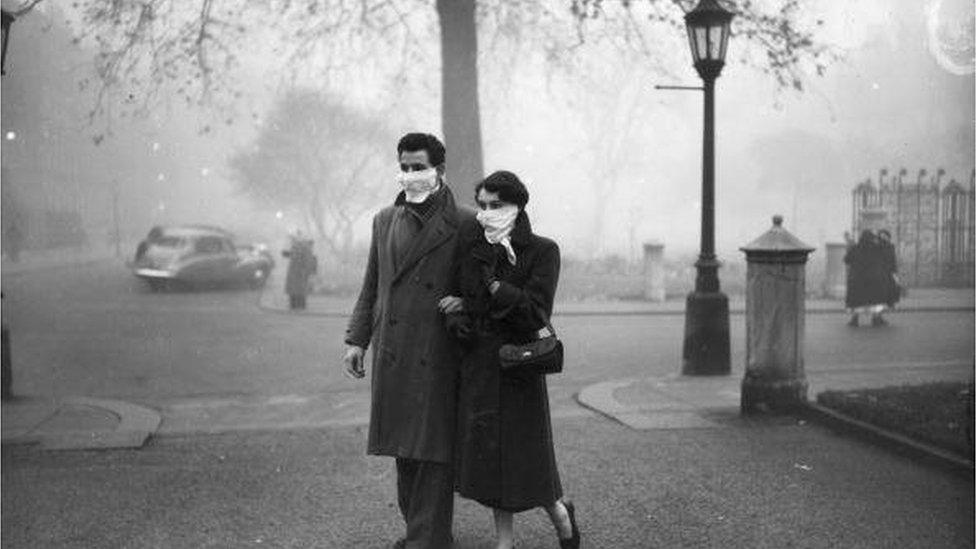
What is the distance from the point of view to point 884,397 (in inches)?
300

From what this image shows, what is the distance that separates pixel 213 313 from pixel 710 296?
11.9 metres

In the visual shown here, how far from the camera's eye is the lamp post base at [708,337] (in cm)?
1004

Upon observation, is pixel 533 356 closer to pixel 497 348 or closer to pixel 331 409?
pixel 497 348

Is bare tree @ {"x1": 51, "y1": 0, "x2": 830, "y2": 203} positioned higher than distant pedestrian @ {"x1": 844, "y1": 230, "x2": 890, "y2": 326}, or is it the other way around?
bare tree @ {"x1": 51, "y1": 0, "x2": 830, "y2": 203}

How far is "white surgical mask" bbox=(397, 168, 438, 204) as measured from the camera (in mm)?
4273

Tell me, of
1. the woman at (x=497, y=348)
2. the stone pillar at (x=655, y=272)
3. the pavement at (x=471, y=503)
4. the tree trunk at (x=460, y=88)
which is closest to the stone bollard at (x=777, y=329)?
the pavement at (x=471, y=503)

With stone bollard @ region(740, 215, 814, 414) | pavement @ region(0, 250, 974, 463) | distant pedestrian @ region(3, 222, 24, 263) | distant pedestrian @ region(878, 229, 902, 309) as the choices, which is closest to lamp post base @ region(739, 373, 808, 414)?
stone bollard @ region(740, 215, 814, 414)

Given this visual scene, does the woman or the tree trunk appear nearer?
the woman

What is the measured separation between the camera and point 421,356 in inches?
168

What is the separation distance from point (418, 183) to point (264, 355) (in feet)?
28.9

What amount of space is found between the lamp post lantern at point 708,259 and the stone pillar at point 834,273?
11.3 m

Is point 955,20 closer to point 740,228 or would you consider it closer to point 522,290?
point 522,290

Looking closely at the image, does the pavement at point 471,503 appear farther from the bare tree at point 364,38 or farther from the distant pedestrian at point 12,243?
the distant pedestrian at point 12,243

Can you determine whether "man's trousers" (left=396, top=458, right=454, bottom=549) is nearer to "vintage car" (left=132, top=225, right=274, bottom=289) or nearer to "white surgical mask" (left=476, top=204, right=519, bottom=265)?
"white surgical mask" (left=476, top=204, right=519, bottom=265)
